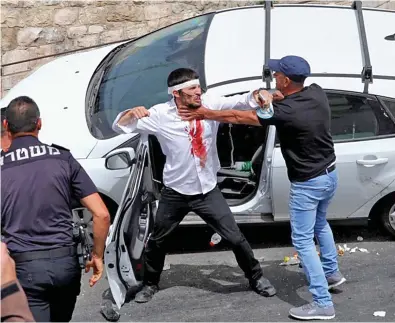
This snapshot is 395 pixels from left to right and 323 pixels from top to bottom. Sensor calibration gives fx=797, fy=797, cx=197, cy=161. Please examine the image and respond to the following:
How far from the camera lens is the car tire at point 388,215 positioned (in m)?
6.41

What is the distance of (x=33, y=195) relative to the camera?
4055 millimetres

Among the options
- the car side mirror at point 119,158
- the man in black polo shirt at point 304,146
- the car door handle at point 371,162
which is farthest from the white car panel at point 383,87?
the car side mirror at point 119,158

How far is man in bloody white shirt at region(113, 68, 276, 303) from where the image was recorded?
5.40m

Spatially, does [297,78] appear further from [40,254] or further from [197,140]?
[40,254]

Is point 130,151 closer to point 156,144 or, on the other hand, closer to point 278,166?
point 156,144

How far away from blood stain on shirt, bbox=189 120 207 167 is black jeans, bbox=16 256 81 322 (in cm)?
151

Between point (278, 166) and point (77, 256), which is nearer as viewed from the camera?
point (77, 256)

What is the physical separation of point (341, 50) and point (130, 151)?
195 centimetres

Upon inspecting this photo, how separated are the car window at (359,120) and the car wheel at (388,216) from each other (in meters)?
0.60

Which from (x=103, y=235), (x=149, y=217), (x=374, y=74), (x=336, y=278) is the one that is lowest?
(x=336, y=278)

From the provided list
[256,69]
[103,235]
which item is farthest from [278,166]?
[103,235]

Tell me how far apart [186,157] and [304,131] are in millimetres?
858

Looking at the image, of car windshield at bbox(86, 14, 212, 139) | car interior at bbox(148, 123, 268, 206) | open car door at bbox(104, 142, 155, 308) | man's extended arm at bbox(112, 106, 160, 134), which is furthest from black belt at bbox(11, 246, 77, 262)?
car interior at bbox(148, 123, 268, 206)

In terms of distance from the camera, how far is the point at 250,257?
568 cm
